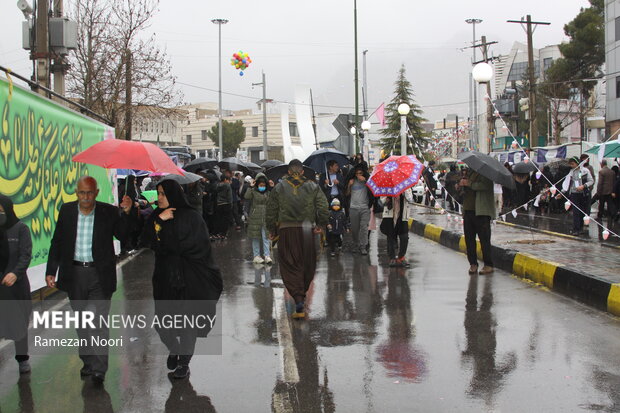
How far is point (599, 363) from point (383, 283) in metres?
4.67

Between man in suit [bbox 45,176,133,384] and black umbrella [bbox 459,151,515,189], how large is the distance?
20.4 ft

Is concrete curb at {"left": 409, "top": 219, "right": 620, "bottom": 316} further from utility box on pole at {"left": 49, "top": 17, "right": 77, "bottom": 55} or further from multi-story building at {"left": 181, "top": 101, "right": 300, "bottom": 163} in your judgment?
multi-story building at {"left": 181, "top": 101, "right": 300, "bottom": 163}

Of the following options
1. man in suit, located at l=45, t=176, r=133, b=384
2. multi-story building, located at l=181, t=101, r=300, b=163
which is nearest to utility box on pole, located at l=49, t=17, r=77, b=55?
man in suit, located at l=45, t=176, r=133, b=384

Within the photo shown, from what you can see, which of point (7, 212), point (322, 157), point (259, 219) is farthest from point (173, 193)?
point (322, 157)

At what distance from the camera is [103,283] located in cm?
578

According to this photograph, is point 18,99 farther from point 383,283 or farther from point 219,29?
point 219,29

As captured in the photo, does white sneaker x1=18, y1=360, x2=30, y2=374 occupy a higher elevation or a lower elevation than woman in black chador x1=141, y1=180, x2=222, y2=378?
lower

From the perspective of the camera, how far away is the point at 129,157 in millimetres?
6723

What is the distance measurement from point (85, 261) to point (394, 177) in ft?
23.5

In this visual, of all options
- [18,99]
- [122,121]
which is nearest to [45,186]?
[18,99]

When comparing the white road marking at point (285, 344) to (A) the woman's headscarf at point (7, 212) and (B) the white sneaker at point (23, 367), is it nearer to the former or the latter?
(B) the white sneaker at point (23, 367)

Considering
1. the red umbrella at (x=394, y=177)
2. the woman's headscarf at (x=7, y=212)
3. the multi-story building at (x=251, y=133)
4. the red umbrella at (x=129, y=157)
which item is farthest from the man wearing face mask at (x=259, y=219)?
the multi-story building at (x=251, y=133)

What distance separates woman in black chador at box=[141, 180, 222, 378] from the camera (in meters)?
5.76

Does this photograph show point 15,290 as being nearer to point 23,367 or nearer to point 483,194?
point 23,367
